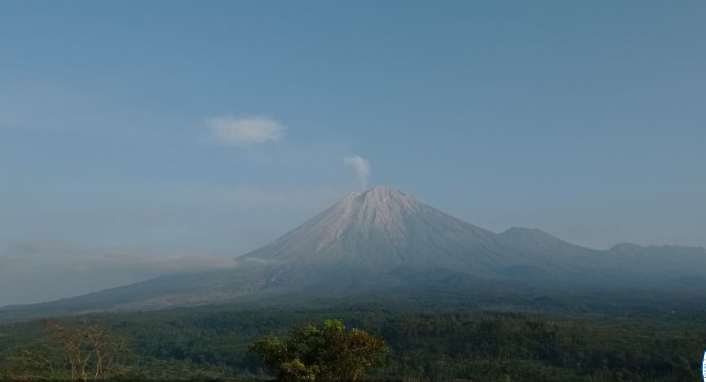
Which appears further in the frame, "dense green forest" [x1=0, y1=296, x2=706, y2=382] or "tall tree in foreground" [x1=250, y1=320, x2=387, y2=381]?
"dense green forest" [x1=0, y1=296, x2=706, y2=382]

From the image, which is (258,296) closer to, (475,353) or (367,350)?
(475,353)

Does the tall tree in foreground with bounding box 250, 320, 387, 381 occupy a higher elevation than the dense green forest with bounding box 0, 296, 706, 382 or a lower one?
higher

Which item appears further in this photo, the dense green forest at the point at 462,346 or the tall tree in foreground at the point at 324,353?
the dense green forest at the point at 462,346

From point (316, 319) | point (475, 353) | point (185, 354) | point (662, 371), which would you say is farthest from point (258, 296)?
point (662, 371)

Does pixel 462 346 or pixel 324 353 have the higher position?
pixel 324 353

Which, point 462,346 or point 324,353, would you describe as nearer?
point 324,353
